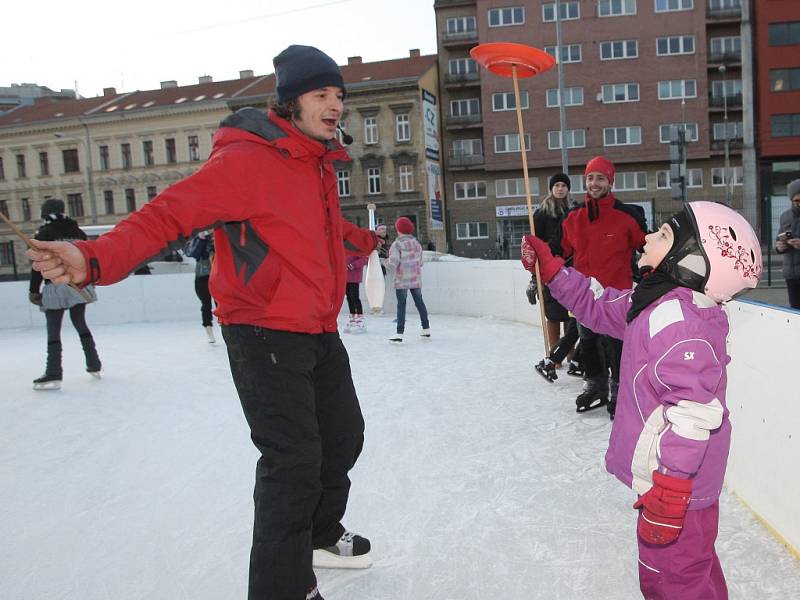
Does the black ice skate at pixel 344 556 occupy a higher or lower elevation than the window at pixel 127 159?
lower

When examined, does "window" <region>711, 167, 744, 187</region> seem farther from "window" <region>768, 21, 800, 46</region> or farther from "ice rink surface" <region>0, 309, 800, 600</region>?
"ice rink surface" <region>0, 309, 800, 600</region>

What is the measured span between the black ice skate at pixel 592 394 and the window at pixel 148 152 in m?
37.9

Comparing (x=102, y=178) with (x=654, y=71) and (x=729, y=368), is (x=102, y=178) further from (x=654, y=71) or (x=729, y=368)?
(x=729, y=368)

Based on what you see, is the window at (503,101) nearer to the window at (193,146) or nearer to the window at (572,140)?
the window at (572,140)

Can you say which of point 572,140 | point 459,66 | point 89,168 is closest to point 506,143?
point 572,140

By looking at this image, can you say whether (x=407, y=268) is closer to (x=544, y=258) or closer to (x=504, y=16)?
(x=544, y=258)


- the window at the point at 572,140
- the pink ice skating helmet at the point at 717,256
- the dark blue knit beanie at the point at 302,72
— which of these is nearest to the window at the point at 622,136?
the window at the point at 572,140

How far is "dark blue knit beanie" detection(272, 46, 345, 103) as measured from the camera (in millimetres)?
1920

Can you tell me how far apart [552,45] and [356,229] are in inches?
1374

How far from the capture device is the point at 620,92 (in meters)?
34.9

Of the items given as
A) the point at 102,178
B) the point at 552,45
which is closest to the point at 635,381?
the point at 552,45

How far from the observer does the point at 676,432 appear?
4.99 ft

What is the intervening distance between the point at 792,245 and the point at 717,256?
4.28 m

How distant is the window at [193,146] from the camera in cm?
3706
